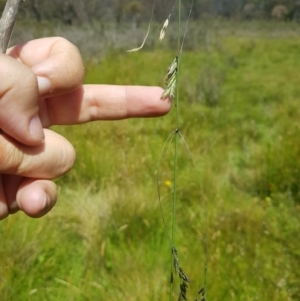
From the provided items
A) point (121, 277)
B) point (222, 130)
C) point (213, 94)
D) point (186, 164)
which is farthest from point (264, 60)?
point (121, 277)

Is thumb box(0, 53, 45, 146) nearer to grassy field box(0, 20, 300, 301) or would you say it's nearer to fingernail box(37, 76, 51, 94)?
fingernail box(37, 76, 51, 94)

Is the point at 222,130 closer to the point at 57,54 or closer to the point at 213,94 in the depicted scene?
the point at 213,94

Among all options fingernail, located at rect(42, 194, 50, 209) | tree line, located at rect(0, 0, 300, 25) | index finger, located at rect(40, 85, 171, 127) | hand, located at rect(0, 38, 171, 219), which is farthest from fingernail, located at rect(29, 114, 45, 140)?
tree line, located at rect(0, 0, 300, 25)

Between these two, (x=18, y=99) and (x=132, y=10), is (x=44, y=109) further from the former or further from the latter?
(x=132, y=10)

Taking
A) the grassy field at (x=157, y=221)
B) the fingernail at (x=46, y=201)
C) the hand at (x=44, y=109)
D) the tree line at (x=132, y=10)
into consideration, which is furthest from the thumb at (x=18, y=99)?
the tree line at (x=132, y=10)

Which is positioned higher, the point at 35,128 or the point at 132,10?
the point at 35,128

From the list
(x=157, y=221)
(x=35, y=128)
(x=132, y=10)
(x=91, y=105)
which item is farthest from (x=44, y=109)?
(x=132, y=10)

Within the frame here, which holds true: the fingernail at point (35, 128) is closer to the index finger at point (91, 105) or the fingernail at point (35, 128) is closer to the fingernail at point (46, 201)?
the fingernail at point (46, 201)
